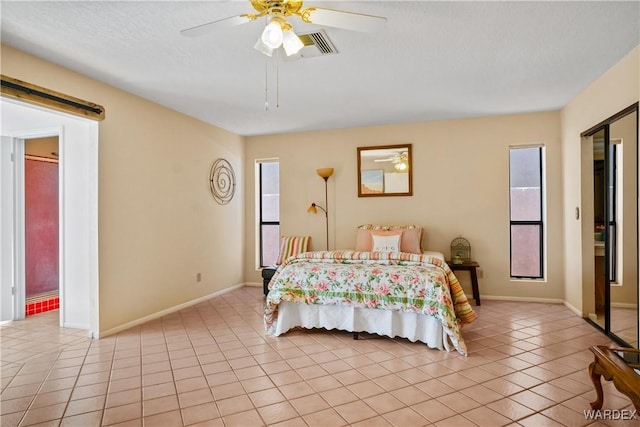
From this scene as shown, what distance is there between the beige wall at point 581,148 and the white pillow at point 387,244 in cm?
201

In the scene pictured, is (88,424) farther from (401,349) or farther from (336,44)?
(336,44)

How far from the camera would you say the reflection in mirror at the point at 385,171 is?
17.2 feet

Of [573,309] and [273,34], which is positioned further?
[573,309]

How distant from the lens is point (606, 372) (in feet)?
6.44

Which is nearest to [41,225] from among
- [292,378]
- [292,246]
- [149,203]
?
[149,203]

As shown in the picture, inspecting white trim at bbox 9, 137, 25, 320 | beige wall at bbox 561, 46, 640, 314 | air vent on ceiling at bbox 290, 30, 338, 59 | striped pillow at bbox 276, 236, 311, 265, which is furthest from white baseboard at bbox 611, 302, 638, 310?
white trim at bbox 9, 137, 25, 320

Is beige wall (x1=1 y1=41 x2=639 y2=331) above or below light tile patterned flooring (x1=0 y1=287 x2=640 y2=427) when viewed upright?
above

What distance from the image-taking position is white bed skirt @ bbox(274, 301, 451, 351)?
125 inches

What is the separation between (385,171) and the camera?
5352mm

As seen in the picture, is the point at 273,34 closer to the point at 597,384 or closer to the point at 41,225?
the point at 597,384

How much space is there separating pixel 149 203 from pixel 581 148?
4.85 meters

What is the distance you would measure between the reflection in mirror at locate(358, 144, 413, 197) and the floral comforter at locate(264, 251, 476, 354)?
168cm

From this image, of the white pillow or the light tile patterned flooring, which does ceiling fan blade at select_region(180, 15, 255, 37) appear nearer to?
the light tile patterned flooring

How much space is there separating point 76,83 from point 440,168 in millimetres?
4366
